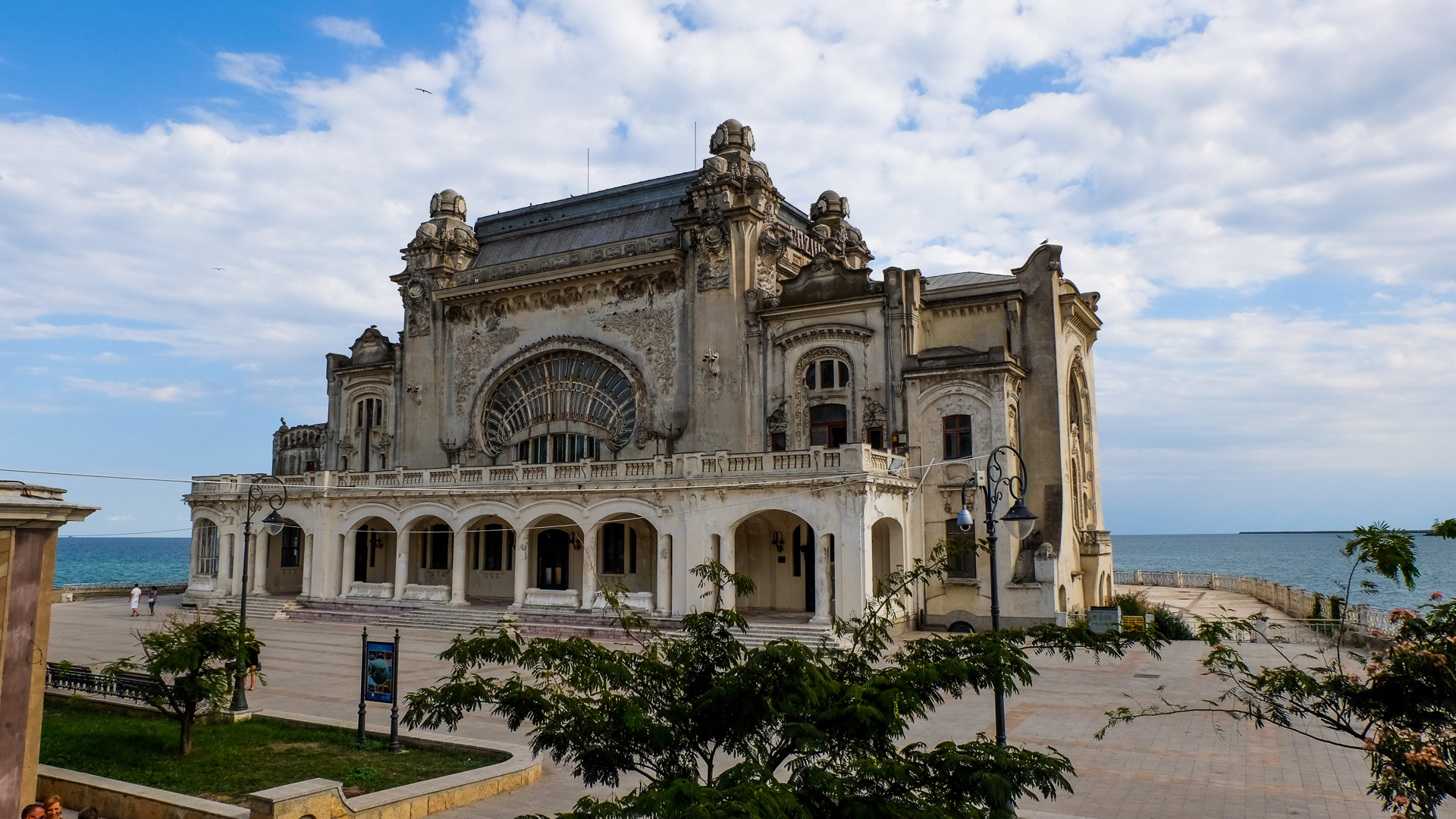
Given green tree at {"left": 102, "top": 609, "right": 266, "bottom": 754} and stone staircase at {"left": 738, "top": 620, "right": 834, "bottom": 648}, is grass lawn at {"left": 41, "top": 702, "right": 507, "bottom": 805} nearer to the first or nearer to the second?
green tree at {"left": 102, "top": 609, "right": 266, "bottom": 754}

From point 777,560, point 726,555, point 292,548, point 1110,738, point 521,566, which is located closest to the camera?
point 1110,738

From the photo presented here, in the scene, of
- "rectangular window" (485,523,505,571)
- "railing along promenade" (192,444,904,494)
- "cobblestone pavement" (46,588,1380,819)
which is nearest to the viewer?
"cobblestone pavement" (46,588,1380,819)

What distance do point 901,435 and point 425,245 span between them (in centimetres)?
2441

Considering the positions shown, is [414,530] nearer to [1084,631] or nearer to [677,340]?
[677,340]

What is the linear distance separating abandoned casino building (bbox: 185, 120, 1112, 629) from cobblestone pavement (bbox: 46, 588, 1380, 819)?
692 cm

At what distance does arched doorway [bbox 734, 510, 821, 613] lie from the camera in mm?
35938

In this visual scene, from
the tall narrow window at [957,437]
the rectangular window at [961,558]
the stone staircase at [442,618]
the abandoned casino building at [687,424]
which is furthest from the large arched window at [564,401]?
the rectangular window at [961,558]

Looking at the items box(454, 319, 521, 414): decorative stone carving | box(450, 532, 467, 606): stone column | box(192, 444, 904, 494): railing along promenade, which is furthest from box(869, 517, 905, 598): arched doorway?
box(454, 319, 521, 414): decorative stone carving

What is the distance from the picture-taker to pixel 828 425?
3672cm

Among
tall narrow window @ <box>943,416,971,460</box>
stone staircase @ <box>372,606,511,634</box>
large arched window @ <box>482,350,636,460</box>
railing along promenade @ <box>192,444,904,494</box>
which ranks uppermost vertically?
large arched window @ <box>482,350,636,460</box>

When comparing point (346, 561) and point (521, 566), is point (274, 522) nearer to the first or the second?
point (521, 566)

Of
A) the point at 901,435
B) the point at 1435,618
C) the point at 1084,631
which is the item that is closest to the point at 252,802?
the point at 1084,631

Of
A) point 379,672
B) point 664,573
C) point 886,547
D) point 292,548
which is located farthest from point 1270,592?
point 292,548

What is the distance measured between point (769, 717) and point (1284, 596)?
1833 inches
